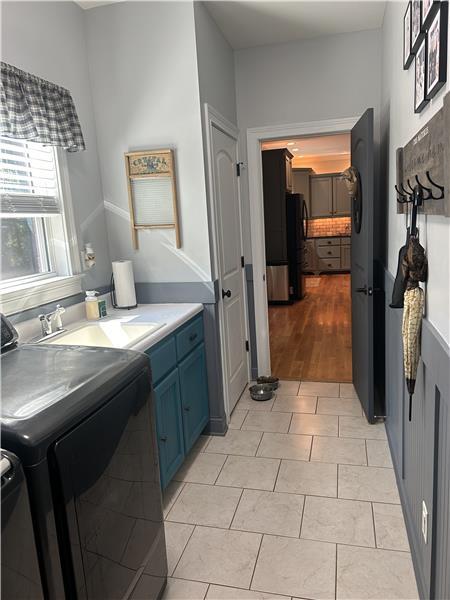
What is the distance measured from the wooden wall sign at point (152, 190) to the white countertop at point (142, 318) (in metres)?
0.42

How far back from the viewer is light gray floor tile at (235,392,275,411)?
11.0 ft

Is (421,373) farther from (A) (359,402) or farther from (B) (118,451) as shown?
(A) (359,402)

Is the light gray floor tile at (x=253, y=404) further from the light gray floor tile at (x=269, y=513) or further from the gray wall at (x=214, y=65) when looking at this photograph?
the gray wall at (x=214, y=65)

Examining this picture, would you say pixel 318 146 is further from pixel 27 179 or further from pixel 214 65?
pixel 27 179

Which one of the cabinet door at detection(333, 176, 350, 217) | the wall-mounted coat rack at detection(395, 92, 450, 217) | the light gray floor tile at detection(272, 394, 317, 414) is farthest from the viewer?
the cabinet door at detection(333, 176, 350, 217)

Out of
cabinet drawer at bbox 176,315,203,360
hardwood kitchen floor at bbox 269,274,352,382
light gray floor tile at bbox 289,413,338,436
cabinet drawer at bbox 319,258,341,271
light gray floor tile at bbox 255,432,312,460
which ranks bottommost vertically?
light gray floor tile at bbox 255,432,312,460

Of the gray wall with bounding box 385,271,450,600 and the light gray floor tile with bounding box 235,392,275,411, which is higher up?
the gray wall with bounding box 385,271,450,600

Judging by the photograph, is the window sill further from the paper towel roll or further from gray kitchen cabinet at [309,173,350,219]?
gray kitchen cabinet at [309,173,350,219]

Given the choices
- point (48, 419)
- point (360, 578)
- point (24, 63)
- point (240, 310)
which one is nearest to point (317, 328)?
point (240, 310)

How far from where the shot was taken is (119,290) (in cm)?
276

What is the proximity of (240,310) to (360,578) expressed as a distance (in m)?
2.14

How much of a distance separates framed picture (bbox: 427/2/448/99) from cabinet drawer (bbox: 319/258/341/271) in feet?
27.5

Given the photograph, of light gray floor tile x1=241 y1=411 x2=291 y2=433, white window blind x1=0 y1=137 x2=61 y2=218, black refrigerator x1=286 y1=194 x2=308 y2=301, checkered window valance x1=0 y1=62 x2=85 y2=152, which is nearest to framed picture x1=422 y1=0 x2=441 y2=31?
checkered window valance x1=0 y1=62 x2=85 y2=152

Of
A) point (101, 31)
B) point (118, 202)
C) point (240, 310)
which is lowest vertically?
point (240, 310)
